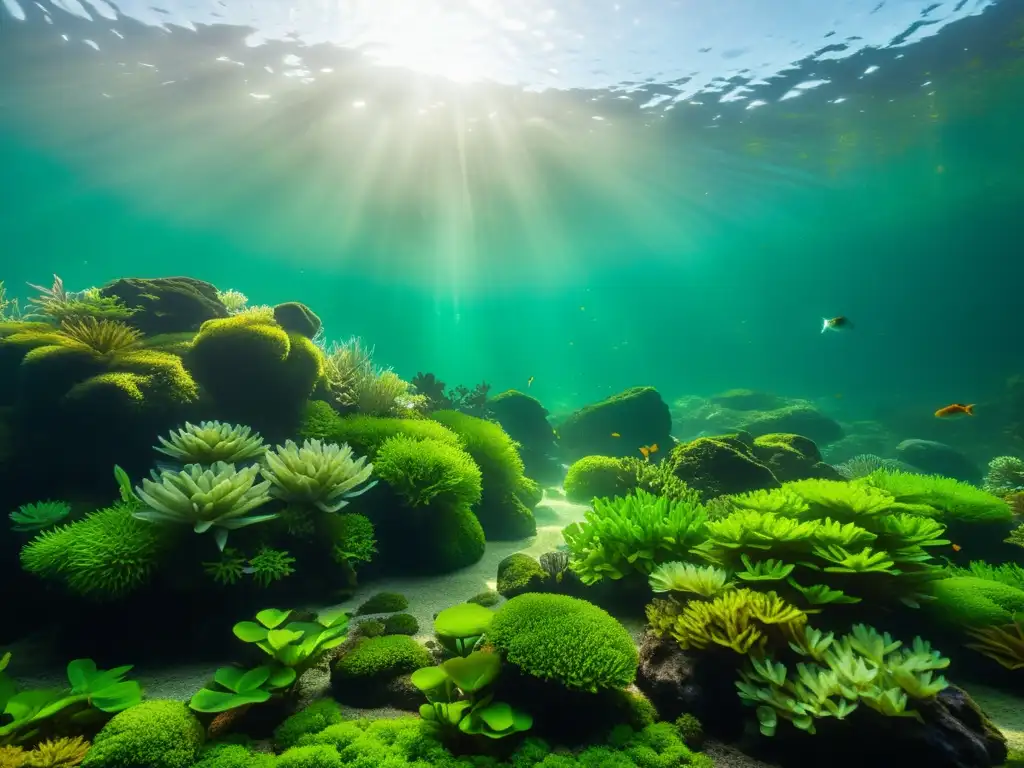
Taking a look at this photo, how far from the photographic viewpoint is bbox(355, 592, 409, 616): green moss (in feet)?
15.0

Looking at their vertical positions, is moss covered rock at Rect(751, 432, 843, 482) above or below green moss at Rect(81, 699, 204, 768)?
below

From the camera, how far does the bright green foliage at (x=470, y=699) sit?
8.84ft

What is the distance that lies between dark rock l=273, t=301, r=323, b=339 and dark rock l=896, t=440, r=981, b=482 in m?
22.2

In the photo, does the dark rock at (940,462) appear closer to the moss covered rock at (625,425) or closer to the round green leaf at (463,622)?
the moss covered rock at (625,425)

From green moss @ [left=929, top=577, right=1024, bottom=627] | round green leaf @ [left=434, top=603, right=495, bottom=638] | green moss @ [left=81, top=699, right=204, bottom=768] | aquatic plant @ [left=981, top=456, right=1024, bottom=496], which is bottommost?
aquatic plant @ [left=981, top=456, right=1024, bottom=496]

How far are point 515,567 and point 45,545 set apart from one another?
14.0 ft

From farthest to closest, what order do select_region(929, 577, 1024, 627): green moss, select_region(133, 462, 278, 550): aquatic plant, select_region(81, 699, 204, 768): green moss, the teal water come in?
the teal water, select_region(133, 462, 278, 550): aquatic plant, select_region(929, 577, 1024, 627): green moss, select_region(81, 699, 204, 768): green moss

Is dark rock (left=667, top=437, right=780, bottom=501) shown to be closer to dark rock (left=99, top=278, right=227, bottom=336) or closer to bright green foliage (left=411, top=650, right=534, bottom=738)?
bright green foliage (left=411, top=650, right=534, bottom=738)

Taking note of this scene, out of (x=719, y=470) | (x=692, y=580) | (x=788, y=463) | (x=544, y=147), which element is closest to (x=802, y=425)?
(x=788, y=463)

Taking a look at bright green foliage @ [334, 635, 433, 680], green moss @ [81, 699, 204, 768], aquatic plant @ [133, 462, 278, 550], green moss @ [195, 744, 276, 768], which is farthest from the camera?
aquatic plant @ [133, 462, 278, 550]

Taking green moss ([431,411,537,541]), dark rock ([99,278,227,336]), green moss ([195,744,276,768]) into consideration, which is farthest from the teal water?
green moss ([195,744,276,768])

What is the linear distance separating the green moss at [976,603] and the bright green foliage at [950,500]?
1.69 meters

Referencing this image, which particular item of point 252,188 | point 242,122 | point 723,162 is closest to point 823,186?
point 723,162

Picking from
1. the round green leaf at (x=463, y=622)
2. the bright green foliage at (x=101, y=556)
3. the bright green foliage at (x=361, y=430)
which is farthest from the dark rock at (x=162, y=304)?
the round green leaf at (x=463, y=622)
